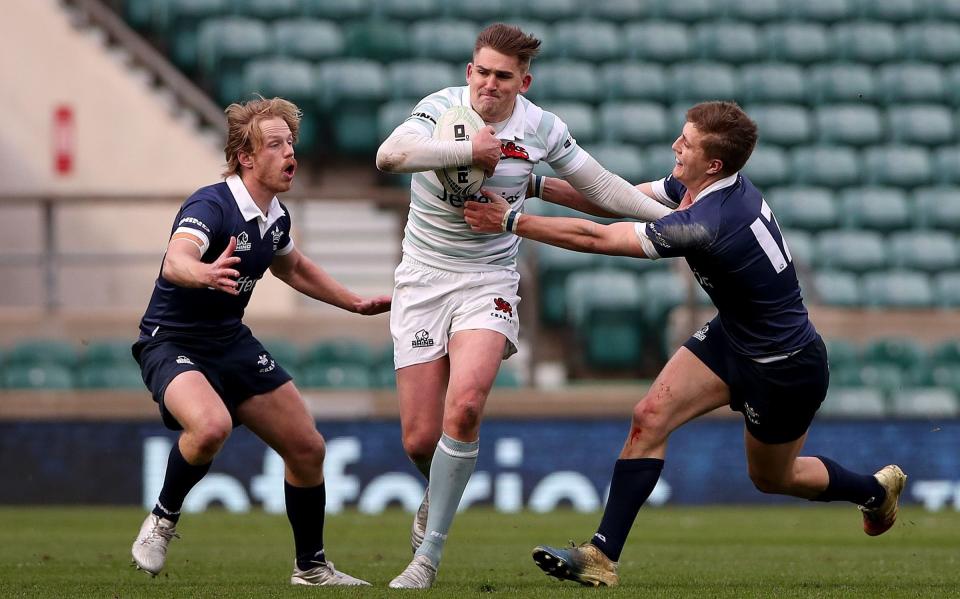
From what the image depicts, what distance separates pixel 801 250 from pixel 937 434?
295cm

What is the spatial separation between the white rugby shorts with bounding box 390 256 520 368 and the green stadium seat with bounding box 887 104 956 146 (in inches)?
410

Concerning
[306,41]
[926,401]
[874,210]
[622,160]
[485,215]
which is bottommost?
[926,401]

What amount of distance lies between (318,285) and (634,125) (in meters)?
8.87

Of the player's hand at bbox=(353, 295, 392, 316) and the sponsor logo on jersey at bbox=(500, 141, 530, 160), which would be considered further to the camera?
the player's hand at bbox=(353, 295, 392, 316)

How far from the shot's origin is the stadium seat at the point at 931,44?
1681 centimetres

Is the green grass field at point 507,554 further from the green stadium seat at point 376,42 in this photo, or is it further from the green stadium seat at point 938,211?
the green stadium seat at point 376,42

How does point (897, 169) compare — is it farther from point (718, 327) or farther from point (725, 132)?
point (725, 132)

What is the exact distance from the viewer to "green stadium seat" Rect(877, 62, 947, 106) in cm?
1639

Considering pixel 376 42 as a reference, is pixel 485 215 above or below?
below

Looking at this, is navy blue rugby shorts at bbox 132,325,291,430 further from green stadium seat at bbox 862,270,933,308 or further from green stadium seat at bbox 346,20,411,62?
green stadium seat at bbox 346,20,411,62

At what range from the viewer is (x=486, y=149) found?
6.17m

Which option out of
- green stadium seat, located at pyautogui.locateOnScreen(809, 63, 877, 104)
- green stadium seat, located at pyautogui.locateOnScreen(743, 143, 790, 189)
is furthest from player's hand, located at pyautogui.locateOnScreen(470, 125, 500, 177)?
green stadium seat, located at pyautogui.locateOnScreen(809, 63, 877, 104)

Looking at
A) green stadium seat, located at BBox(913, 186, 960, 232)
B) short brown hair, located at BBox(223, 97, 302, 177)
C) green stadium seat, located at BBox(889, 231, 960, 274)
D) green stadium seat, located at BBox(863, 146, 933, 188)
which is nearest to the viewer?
short brown hair, located at BBox(223, 97, 302, 177)

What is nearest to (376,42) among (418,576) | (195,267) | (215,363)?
(215,363)
